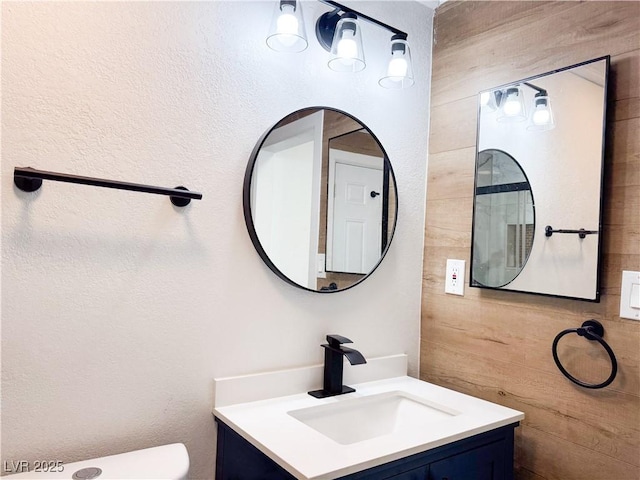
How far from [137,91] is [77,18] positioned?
0.70 feet

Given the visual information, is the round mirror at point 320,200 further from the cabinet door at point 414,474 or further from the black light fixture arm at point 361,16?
the cabinet door at point 414,474

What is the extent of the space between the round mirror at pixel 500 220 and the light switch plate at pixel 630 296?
28 centimetres

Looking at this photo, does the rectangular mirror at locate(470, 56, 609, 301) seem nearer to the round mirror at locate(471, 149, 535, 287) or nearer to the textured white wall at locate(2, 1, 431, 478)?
the round mirror at locate(471, 149, 535, 287)

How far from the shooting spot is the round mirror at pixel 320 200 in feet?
4.65

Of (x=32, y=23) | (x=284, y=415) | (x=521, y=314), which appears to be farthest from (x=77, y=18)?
(x=521, y=314)

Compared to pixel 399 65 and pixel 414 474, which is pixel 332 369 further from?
pixel 399 65

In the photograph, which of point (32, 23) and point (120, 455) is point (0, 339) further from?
point (32, 23)

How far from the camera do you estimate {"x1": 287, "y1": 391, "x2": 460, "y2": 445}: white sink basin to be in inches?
55.5

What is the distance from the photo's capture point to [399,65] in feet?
5.10

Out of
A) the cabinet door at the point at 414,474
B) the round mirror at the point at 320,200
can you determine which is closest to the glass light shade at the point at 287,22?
the round mirror at the point at 320,200

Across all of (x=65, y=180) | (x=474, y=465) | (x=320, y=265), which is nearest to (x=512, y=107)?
(x=320, y=265)

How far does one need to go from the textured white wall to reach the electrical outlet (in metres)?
0.45

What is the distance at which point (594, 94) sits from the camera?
1.31 metres

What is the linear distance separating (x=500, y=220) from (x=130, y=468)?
130 centimetres
